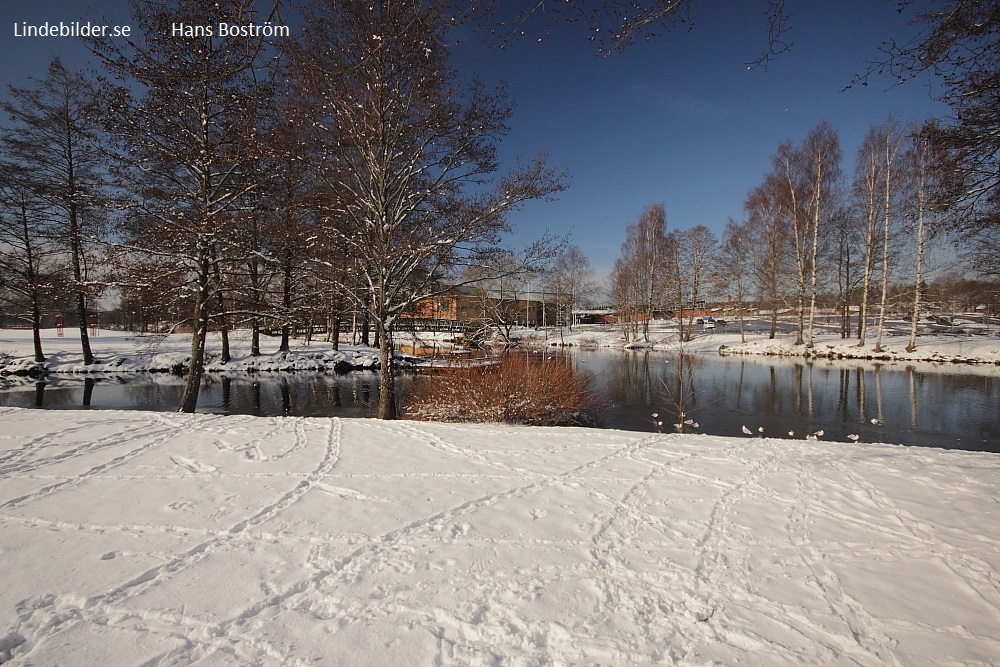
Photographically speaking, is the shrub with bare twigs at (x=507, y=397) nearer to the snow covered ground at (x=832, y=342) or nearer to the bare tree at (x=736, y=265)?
the snow covered ground at (x=832, y=342)

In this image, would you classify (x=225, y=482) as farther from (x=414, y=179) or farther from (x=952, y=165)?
(x=952, y=165)

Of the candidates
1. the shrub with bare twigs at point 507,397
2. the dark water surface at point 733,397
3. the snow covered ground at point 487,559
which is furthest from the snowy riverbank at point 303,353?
the snow covered ground at point 487,559

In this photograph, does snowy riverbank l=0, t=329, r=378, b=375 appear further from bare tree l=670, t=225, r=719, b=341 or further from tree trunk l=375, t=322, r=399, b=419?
bare tree l=670, t=225, r=719, b=341

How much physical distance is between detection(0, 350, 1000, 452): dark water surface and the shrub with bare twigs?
1143 millimetres

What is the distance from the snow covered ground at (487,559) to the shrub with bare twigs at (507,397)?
15.0 feet

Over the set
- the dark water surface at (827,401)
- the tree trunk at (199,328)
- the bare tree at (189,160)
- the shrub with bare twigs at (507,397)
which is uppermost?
the bare tree at (189,160)

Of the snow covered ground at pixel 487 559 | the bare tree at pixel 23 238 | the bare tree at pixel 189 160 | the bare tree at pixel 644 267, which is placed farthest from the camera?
the bare tree at pixel 644 267

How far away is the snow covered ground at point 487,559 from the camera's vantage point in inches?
84.1

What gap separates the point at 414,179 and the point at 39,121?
18.3 metres

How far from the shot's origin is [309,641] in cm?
211

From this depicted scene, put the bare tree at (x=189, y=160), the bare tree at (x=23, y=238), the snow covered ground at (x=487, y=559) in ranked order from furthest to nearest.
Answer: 1. the bare tree at (x=23, y=238)
2. the bare tree at (x=189, y=160)
3. the snow covered ground at (x=487, y=559)

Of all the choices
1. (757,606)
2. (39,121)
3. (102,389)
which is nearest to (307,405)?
(102,389)

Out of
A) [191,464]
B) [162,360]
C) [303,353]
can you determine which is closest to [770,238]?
[303,353]

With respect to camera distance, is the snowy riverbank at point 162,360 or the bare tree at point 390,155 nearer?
the bare tree at point 390,155
